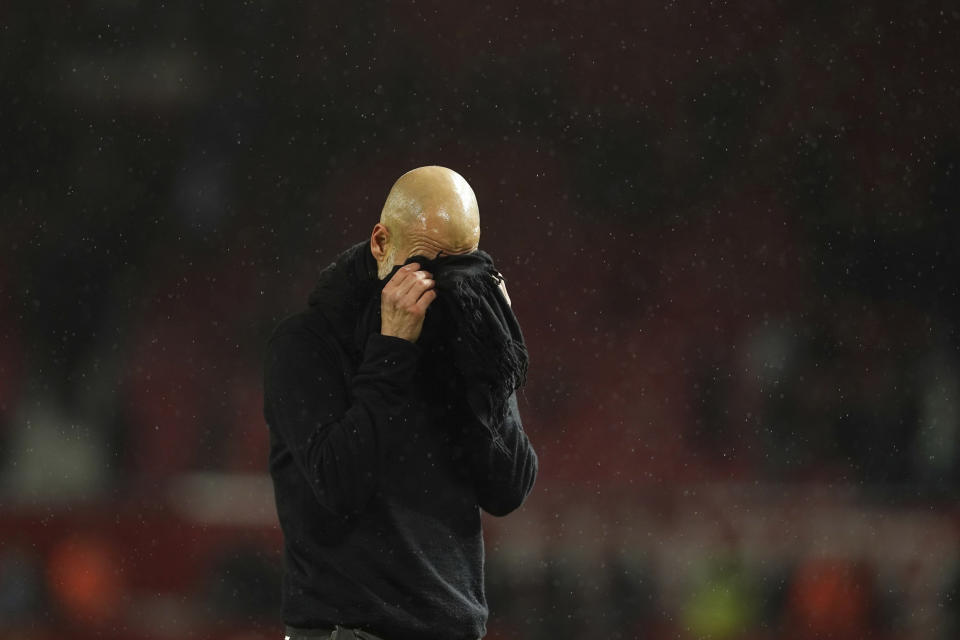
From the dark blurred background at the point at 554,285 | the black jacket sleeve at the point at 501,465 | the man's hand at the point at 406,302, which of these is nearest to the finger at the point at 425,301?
the man's hand at the point at 406,302

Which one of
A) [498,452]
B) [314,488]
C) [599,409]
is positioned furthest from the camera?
[599,409]

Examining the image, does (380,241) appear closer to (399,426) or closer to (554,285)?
(399,426)

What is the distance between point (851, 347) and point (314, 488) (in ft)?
9.09

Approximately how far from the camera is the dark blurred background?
11.3 feet

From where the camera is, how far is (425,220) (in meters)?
1.30

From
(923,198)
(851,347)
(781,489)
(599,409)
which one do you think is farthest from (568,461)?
(923,198)

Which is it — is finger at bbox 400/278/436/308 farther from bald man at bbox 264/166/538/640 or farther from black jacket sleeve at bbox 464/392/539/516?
black jacket sleeve at bbox 464/392/539/516

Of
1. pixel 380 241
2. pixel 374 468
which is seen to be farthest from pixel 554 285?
pixel 374 468

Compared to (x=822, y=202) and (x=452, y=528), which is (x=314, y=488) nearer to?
(x=452, y=528)

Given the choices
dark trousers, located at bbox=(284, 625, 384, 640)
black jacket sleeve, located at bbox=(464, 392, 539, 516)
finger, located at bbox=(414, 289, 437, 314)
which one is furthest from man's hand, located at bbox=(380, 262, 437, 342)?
dark trousers, located at bbox=(284, 625, 384, 640)

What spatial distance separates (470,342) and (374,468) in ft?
0.56

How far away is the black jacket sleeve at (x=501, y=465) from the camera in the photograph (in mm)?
1318

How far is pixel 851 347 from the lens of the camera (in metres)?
3.67

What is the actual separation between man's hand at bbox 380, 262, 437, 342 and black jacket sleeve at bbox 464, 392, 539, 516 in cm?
14
